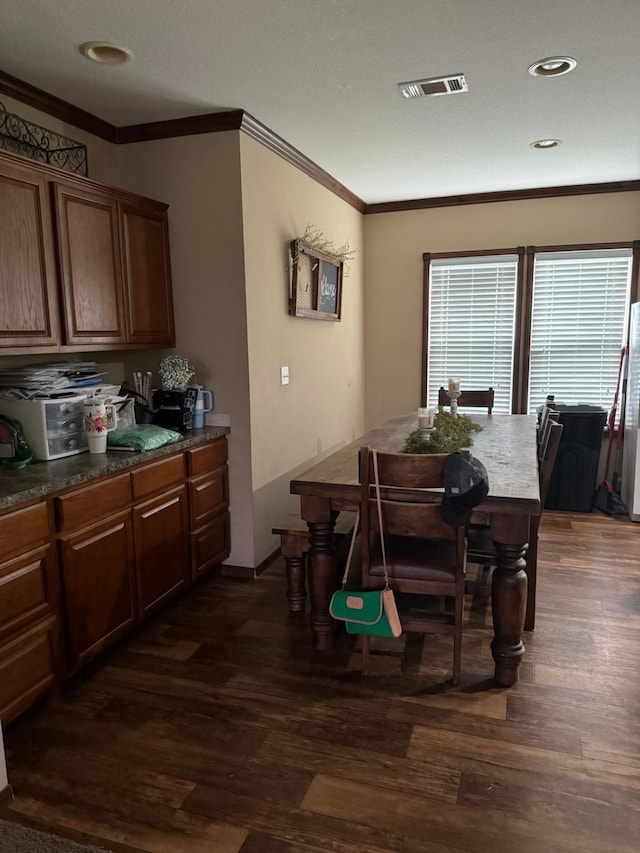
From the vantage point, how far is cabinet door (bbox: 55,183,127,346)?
264cm

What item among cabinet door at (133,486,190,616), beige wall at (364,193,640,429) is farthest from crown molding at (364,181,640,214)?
cabinet door at (133,486,190,616)

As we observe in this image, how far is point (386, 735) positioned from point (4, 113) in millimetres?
3008

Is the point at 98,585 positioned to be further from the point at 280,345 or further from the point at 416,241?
the point at 416,241

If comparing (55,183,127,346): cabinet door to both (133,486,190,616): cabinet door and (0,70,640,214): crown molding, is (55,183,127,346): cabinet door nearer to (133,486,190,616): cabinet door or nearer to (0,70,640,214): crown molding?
(0,70,640,214): crown molding

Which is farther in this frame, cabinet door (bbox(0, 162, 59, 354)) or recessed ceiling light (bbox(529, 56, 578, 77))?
recessed ceiling light (bbox(529, 56, 578, 77))

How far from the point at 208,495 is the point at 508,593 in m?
1.64

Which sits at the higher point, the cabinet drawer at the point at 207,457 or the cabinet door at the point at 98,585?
the cabinet drawer at the point at 207,457

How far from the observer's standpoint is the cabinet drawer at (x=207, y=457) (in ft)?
10.2

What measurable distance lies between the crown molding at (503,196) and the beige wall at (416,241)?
4cm

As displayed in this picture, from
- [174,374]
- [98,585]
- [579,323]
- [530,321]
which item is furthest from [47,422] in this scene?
[579,323]

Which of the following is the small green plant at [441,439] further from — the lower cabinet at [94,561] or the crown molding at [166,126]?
the crown molding at [166,126]

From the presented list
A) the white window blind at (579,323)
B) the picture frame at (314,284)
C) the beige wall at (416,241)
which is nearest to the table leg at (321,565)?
the picture frame at (314,284)

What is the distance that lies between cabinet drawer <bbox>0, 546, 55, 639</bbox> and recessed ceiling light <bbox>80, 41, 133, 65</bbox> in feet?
6.43

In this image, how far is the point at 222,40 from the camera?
2.38 meters
